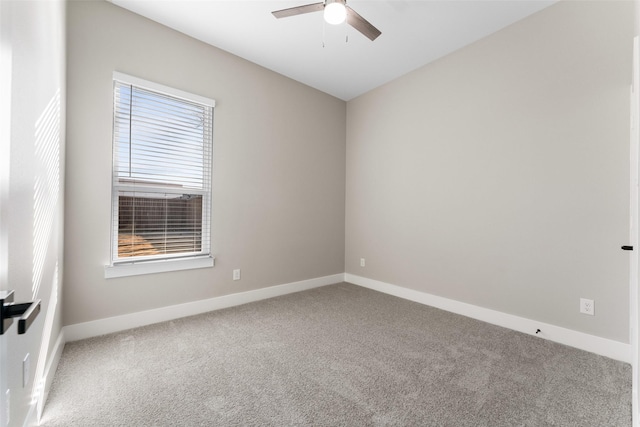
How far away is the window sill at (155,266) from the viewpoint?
2.47 m

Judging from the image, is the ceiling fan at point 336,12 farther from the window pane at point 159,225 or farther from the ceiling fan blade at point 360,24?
the window pane at point 159,225

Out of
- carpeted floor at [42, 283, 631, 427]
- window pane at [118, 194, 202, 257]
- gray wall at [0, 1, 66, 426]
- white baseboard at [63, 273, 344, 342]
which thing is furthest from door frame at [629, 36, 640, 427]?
window pane at [118, 194, 202, 257]

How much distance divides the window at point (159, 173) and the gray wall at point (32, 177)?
48 cm

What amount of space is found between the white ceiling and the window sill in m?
2.26

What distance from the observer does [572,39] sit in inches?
92.9

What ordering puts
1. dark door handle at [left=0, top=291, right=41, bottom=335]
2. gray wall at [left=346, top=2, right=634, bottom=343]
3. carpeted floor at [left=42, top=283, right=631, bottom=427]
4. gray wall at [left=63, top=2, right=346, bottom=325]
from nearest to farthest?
dark door handle at [left=0, top=291, right=41, bottom=335], carpeted floor at [left=42, top=283, right=631, bottom=427], gray wall at [left=346, top=2, right=634, bottom=343], gray wall at [left=63, top=2, right=346, bottom=325]

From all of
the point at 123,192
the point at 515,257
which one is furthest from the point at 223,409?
the point at 515,257

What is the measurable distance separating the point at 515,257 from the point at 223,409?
2687 mm

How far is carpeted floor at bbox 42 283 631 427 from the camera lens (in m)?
1.52

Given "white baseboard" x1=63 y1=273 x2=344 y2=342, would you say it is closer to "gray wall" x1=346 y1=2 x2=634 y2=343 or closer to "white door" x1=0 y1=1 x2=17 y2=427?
"gray wall" x1=346 y1=2 x2=634 y2=343

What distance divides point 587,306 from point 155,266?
371cm

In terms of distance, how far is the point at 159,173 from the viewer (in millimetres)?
2740

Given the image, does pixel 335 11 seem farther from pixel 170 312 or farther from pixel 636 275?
pixel 170 312

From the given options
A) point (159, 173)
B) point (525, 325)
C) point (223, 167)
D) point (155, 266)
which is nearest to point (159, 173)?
point (159, 173)
